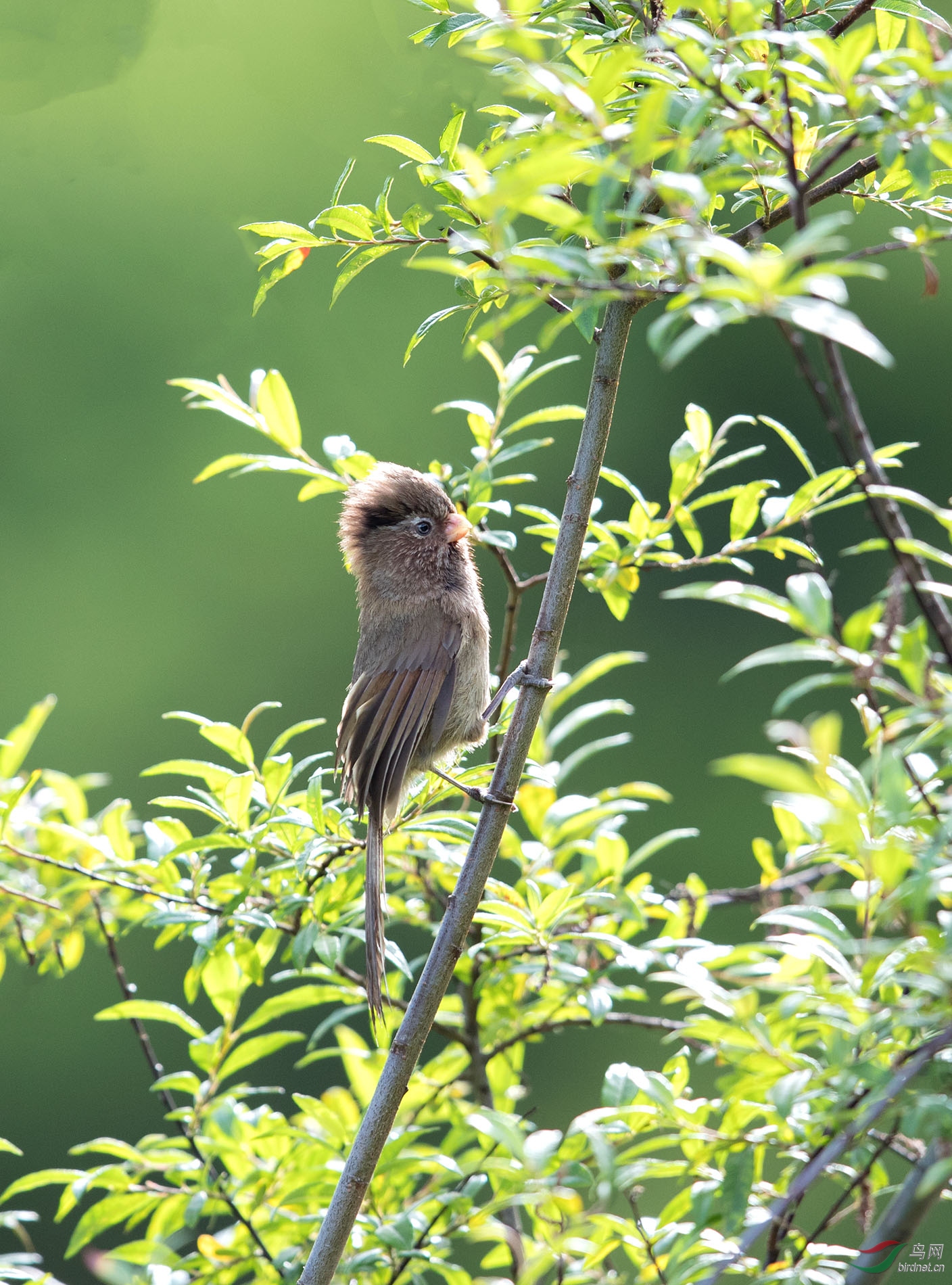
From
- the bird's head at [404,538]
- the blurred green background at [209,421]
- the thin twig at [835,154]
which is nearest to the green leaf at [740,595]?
the thin twig at [835,154]

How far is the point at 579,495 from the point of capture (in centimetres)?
129

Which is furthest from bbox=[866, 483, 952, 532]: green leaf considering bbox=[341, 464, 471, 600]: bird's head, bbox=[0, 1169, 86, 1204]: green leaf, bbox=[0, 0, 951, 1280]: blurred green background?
bbox=[0, 0, 951, 1280]: blurred green background

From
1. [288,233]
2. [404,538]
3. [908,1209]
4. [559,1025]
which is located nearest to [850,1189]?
[908,1209]

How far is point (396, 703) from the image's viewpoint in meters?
2.01

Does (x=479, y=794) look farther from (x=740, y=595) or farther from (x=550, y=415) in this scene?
(x=740, y=595)

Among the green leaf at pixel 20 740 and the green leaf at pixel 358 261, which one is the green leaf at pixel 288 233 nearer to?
the green leaf at pixel 358 261

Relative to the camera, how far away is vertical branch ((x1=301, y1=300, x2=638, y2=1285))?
1.25 m

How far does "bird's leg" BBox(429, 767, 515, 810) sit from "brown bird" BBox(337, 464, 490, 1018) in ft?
0.53

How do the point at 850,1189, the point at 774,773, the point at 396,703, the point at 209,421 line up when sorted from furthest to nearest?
the point at 209,421 → the point at 396,703 → the point at 850,1189 → the point at 774,773

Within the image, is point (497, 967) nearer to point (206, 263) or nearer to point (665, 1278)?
point (665, 1278)

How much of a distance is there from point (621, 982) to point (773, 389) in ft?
7.57

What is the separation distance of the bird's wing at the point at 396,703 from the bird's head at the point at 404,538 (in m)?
0.10

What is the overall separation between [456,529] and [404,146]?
879 millimetres

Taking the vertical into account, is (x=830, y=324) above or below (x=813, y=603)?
above
